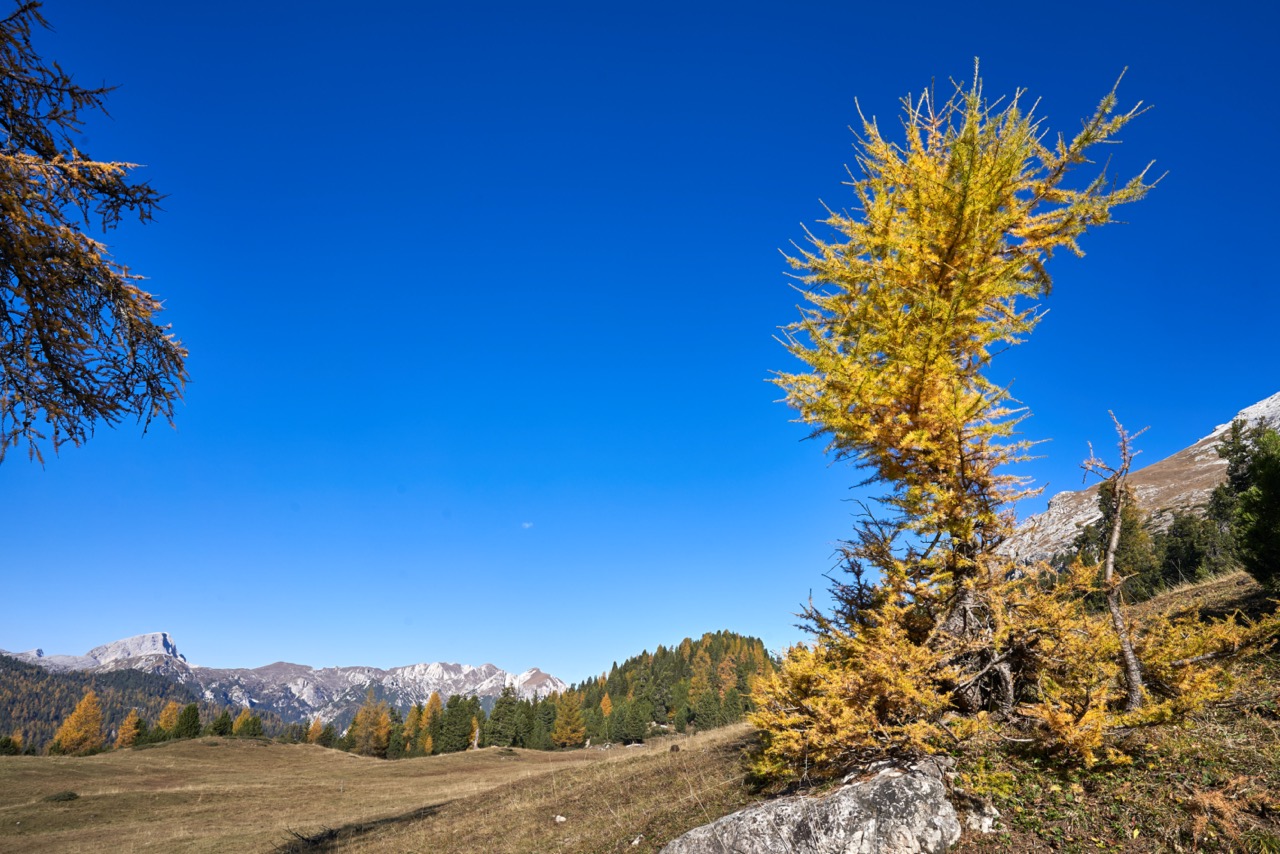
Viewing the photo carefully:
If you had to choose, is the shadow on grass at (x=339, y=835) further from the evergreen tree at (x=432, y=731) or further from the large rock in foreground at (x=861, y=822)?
the evergreen tree at (x=432, y=731)

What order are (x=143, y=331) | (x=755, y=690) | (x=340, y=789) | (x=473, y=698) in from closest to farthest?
(x=143, y=331) < (x=755, y=690) < (x=340, y=789) < (x=473, y=698)

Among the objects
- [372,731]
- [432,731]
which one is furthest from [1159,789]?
[372,731]

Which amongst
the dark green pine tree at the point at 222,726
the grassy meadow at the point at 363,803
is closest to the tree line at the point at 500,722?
the dark green pine tree at the point at 222,726

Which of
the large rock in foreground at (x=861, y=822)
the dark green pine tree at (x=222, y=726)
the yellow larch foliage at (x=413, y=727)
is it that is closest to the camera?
the large rock in foreground at (x=861, y=822)

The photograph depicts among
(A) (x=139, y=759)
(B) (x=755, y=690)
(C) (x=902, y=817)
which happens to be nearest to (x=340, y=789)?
(A) (x=139, y=759)

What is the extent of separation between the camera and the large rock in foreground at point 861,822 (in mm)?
6129

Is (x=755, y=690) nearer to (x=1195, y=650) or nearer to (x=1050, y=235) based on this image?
(x=1195, y=650)

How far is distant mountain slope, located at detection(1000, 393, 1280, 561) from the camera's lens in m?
8.73

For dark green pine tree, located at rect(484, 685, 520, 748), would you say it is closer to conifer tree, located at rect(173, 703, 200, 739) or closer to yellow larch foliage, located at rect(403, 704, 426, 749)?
yellow larch foliage, located at rect(403, 704, 426, 749)

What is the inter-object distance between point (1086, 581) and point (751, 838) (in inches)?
213

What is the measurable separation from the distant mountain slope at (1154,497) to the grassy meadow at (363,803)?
6135 mm

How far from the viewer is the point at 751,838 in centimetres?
694

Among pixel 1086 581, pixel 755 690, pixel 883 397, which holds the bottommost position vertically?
pixel 755 690

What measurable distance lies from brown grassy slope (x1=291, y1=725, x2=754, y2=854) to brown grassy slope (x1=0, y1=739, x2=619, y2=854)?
4.79m
